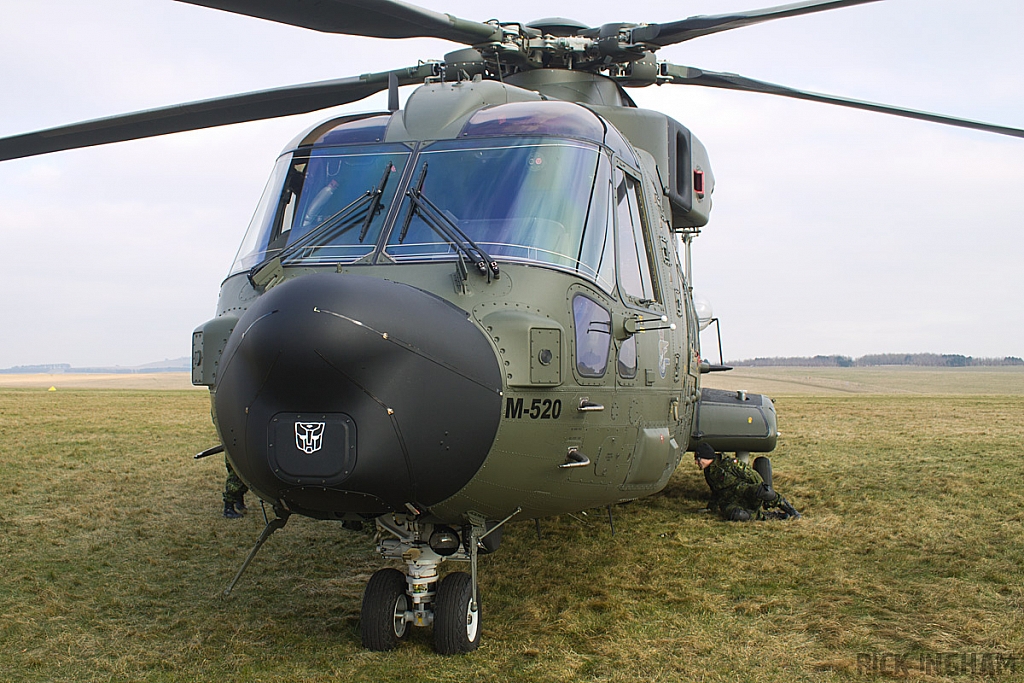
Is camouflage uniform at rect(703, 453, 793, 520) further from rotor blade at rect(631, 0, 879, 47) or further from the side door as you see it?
rotor blade at rect(631, 0, 879, 47)

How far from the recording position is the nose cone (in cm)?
379

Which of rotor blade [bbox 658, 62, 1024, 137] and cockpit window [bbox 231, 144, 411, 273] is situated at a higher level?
rotor blade [bbox 658, 62, 1024, 137]

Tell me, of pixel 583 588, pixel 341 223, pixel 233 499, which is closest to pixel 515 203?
pixel 341 223

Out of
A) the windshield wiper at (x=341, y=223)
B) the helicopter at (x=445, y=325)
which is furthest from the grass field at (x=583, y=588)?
the windshield wiper at (x=341, y=223)

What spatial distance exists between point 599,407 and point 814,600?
2406mm

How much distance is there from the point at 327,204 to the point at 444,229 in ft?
3.08

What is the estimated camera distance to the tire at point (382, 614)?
4867mm

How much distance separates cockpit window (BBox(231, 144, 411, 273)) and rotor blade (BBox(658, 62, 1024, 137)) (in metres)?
3.76

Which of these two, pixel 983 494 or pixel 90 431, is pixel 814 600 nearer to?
pixel 983 494

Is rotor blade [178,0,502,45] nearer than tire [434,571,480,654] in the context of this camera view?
No

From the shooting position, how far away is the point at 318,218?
5430 mm

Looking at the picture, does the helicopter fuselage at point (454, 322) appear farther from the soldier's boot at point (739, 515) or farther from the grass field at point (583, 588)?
the soldier's boot at point (739, 515)

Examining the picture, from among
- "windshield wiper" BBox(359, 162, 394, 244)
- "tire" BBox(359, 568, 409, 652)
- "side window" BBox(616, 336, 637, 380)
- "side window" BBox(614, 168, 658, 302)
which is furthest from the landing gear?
"side window" BBox(614, 168, 658, 302)

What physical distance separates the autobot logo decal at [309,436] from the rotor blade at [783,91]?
18.4 ft
